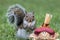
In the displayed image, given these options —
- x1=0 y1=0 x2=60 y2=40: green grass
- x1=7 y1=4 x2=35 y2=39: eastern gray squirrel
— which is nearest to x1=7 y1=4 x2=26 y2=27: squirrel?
x1=7 y1=4 x2=35 y2=39: eastern gray squirrel

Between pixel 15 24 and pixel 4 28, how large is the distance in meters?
1.33

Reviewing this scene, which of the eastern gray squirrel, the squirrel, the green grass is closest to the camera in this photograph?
the eastern gray squirrel

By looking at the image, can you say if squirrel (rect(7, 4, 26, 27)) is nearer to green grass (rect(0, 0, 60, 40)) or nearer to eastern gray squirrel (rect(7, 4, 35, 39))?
eastern gray squirrel (rect(7, 4, 35, 39))

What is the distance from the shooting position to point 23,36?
5477mm

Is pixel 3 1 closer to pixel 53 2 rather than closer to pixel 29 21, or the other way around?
pixel 53 2

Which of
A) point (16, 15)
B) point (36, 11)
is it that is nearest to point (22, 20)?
point (16, 15)

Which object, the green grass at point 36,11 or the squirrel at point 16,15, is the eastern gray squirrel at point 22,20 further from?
the green grass at point 36,11

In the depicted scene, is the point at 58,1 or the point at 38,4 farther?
the point at 58,1

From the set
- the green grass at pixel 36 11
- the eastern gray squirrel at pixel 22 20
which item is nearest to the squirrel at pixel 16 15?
the eastern gray squirrel at pixel 22 20

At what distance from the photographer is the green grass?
21.9 feet

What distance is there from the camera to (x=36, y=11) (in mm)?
9141

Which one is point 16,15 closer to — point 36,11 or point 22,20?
point 22,20

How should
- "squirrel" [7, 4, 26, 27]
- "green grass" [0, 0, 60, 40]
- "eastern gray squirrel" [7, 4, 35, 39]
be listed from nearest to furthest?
"eastern gray squirrel" [7, 4, 35, 39] < "squirrel" [7, 4, 26, 27] < "green grass" [0, 0, 60, 40]

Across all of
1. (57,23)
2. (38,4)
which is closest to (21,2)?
(38,4)
